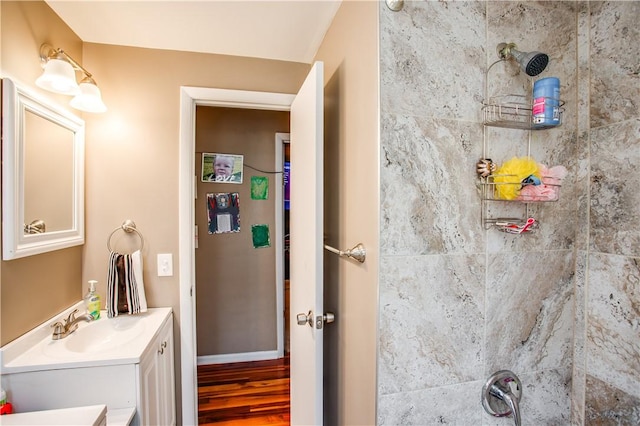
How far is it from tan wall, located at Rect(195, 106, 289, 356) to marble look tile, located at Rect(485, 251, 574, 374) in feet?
7.07

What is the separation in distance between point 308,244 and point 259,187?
1640 millimetres

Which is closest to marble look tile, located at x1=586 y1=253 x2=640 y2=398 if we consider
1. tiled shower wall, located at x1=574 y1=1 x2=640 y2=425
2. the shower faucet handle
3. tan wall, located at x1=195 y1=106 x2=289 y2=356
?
tiled shower wall, located at x1=574 y1=1 x2=640 y2=425

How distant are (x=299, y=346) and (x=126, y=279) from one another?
0.98 metres

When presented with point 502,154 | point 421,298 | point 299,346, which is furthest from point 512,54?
point 299,346

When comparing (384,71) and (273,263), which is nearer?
(384,71)

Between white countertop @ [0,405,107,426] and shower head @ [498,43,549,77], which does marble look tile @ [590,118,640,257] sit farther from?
white countertop @ [0,405,107,426]

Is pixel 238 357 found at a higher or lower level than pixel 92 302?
lower

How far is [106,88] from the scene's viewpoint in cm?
175

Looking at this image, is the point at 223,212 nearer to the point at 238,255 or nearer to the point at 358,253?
the point at 238,255

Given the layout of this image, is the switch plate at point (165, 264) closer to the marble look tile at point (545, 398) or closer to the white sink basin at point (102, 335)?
the white sink basin at point (102, 335)

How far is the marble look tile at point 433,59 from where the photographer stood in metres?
0.98

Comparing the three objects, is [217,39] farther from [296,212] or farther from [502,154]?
[502,154]

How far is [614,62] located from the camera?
104 cm

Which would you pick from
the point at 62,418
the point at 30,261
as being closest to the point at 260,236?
the point at 30,261
